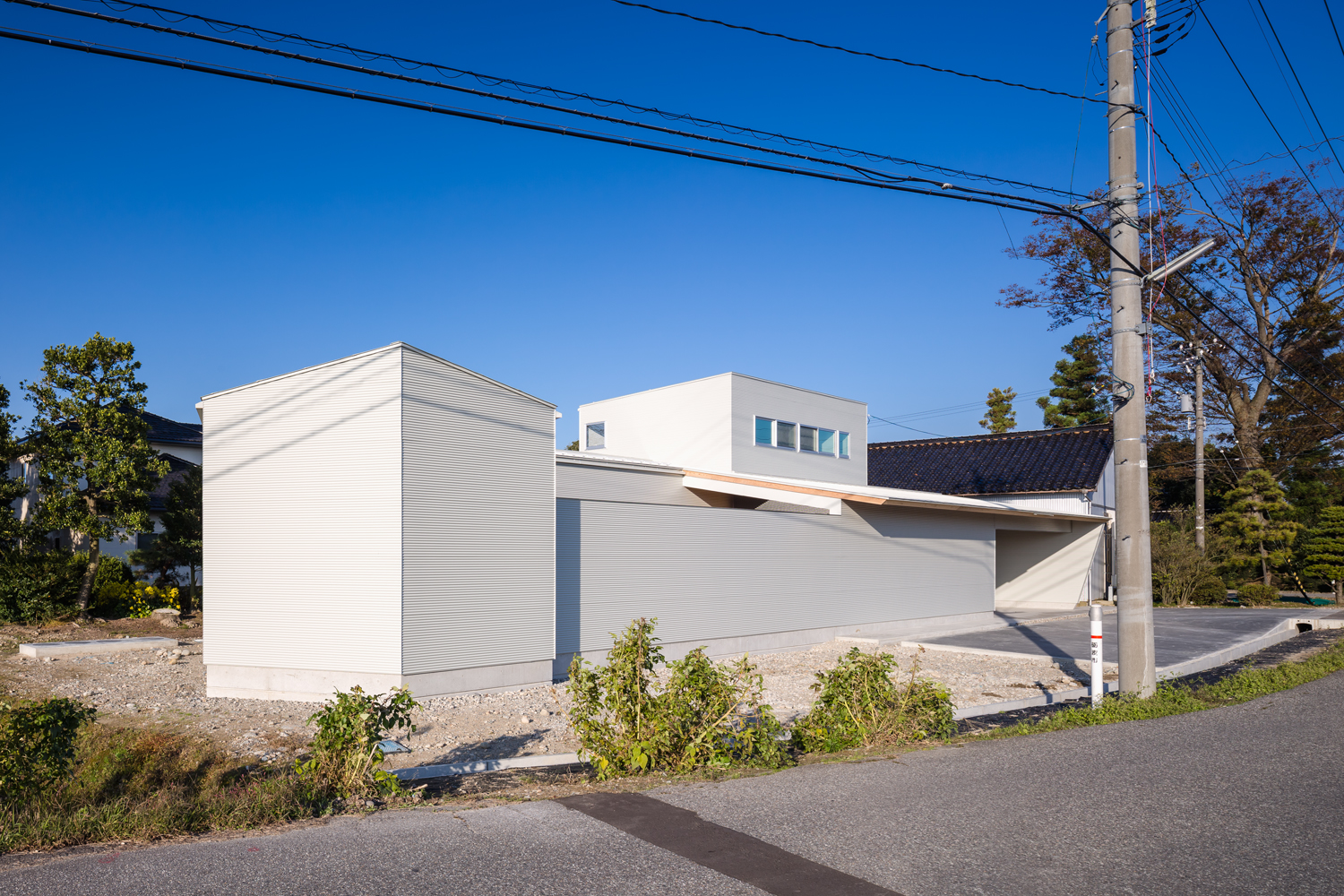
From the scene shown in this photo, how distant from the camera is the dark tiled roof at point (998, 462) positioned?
88.7ft

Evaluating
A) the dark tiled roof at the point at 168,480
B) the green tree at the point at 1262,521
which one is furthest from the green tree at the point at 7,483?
the green tree at the point at 1262,521

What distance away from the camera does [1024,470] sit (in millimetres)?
28266

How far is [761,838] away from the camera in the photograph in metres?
4.70

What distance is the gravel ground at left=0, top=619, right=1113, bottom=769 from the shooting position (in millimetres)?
8234

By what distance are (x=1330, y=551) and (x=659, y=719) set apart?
25.6 metres

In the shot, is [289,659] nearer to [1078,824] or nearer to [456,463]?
[456,463]

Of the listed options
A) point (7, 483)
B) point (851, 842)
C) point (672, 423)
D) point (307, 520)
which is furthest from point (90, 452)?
point (851, 842)

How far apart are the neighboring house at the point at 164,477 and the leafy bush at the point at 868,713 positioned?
14.9m

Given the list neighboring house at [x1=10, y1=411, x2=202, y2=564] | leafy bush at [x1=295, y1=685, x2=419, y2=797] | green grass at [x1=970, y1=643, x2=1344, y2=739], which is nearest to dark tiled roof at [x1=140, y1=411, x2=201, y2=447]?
neighboring house at [x1=10, y1=411, x2=202, y2=564]

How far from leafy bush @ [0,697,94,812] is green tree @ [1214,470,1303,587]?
2944 centimetres

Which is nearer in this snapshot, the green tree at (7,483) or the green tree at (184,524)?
the green tree at (7,483)

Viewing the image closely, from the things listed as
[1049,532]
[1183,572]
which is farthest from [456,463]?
[1183,572]

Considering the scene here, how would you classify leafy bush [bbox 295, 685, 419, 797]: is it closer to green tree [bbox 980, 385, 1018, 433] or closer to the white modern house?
the white modern house

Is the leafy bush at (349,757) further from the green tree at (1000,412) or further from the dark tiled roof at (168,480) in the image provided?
the green tree at (1000,412)
